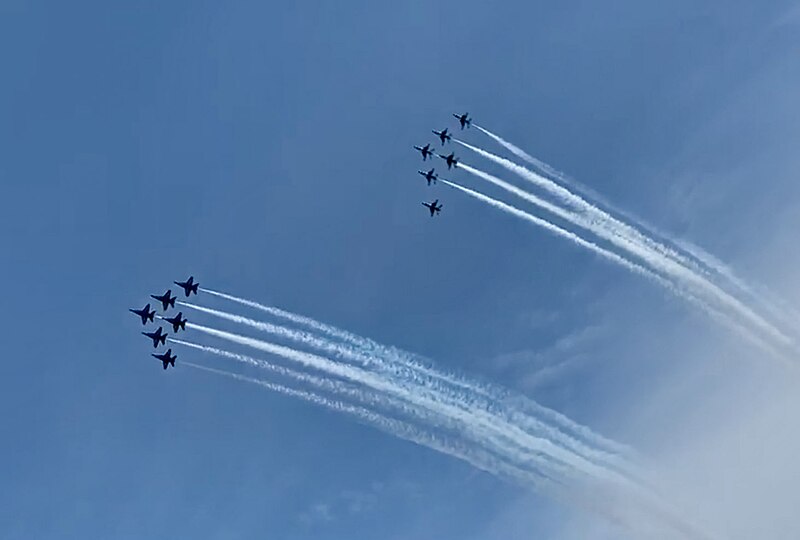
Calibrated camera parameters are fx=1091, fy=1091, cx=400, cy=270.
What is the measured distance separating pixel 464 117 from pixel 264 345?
156ft

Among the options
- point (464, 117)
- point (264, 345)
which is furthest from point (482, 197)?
point (264, 345)

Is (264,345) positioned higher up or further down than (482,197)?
further down

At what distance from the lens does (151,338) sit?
139 metres

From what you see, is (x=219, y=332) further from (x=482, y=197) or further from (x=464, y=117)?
(x=464, y=117)

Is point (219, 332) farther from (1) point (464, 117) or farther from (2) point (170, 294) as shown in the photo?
(1) point (464, 117)

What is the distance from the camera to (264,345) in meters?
120

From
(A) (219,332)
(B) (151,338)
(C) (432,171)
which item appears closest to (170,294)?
(B) (151,338)

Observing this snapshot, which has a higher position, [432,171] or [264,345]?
[432,171]

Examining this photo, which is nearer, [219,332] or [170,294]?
[219,332]

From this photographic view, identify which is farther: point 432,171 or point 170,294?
point 432,171

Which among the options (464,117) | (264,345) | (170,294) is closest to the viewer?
(264,345)

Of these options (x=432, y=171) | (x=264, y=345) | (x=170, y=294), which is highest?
(x=432, y=171)

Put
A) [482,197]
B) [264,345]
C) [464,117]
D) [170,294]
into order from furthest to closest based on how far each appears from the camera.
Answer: [464,117] < [170,294] < [482,197] < [264,345]

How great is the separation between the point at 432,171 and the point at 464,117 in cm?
888
